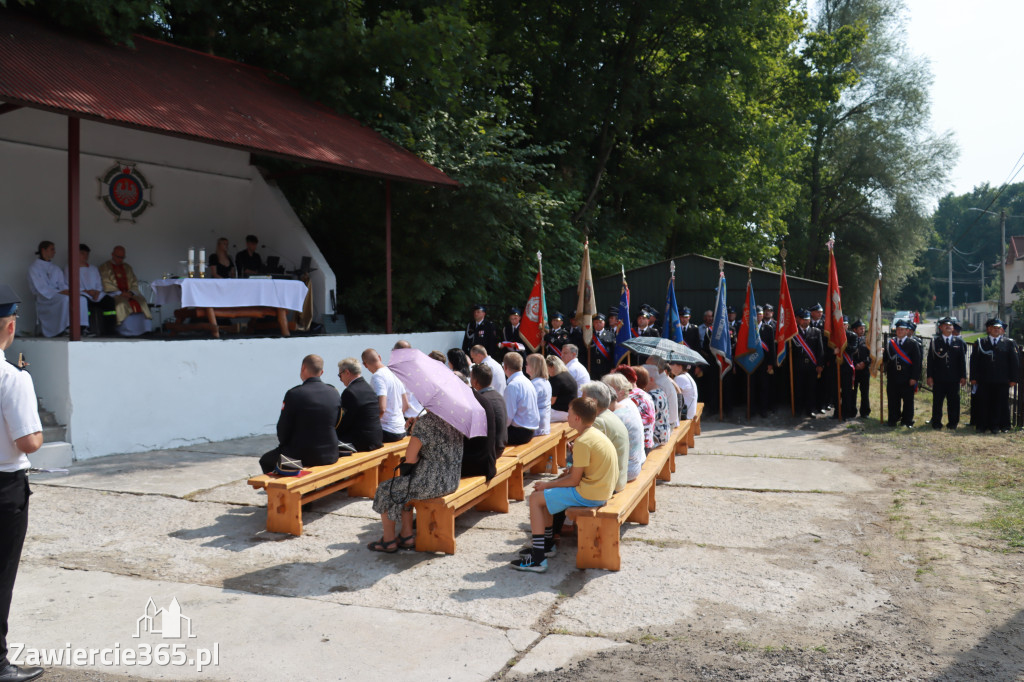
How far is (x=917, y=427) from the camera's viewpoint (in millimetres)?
13258

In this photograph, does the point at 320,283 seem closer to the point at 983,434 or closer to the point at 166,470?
the point at 166,470

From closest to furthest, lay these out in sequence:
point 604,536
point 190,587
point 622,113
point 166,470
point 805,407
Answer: point 190,587 < point 604,536 < point 166,470 < point 805,407 < point 622,113

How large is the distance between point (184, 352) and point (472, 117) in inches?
379

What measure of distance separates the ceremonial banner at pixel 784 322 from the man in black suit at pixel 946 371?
2235mm

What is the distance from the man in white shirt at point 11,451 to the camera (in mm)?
3772

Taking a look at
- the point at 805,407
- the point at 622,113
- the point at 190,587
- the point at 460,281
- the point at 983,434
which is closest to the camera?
the point at 190,587

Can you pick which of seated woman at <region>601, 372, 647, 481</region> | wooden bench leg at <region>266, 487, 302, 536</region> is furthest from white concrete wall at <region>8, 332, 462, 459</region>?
seated woman at <region>601, 372, 647, 481</region>

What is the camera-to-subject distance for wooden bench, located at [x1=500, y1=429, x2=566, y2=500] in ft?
26.2

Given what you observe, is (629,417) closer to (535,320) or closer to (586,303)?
(586,303)

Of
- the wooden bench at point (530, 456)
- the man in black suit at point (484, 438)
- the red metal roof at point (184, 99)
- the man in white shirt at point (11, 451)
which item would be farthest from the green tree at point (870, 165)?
the man in white shirt at point (11, 451)

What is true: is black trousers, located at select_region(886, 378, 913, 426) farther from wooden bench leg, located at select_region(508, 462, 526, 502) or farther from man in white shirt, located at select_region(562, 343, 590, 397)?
wooden bench leg, located at select_region(508, 462, 526, 502)

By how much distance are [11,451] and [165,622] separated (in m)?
1.50

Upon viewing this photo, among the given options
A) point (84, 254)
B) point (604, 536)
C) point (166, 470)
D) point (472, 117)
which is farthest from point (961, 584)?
point (472, 117)

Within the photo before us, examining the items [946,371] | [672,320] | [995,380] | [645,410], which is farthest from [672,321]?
[645,410]
